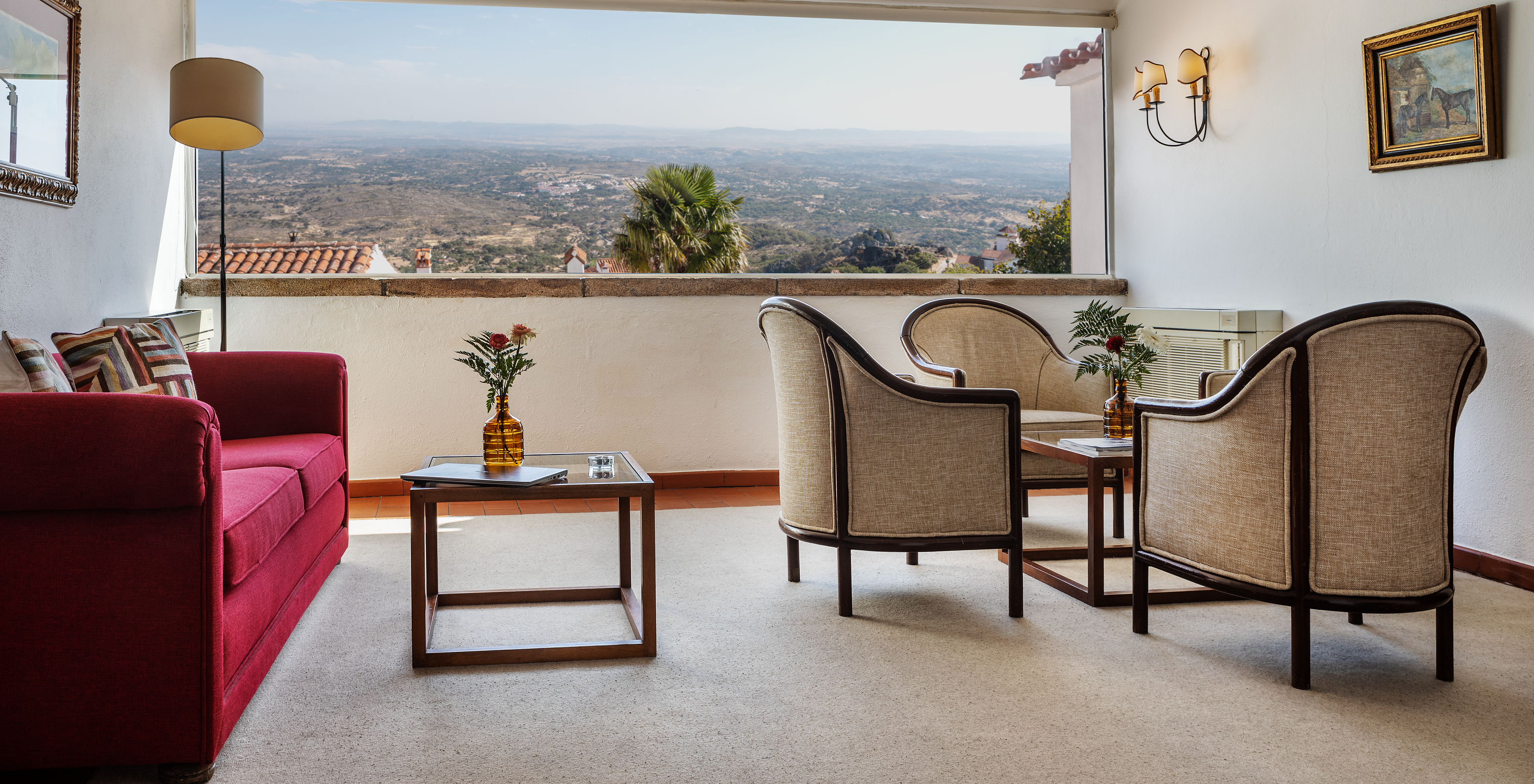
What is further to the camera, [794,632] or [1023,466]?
[1023,466]

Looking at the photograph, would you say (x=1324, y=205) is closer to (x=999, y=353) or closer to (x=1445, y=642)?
(x=999, y=353)

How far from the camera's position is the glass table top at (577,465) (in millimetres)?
2561

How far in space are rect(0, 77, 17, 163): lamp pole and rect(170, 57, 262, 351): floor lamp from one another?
840 mm

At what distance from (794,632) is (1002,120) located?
3886 mm

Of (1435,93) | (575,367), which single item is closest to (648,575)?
(575,367)

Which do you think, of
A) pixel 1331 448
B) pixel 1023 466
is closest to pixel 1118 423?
pixel 1023 466

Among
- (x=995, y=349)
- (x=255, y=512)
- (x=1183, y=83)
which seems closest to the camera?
(x=255, y=512)

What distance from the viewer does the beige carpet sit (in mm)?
1878

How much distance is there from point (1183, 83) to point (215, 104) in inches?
165

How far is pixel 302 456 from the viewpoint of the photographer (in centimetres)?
285

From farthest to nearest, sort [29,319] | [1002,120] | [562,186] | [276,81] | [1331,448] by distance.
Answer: [1002,120], [562,186], [276,81], [29,319], [1331,448]

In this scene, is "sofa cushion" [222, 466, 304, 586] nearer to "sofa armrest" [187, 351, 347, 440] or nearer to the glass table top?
the glass table top

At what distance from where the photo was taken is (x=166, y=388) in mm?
2988

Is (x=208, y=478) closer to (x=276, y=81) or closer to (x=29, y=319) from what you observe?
(x=29, y=319)
